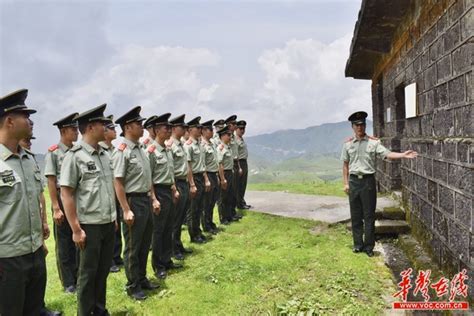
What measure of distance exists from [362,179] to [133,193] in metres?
3.79

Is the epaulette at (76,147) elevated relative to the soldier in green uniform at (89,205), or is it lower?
elevated

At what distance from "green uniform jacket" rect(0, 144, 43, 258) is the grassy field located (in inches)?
65.8

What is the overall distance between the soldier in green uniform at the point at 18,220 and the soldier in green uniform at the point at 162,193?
2.35m

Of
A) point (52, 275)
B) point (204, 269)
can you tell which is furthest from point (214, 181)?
point (52, 275)

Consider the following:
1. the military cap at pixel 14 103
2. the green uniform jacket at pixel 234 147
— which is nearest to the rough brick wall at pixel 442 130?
the military cap at pixel 14 103

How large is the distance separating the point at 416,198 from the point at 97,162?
5024 mm

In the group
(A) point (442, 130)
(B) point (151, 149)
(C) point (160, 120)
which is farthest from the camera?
(C) point (160, 120)

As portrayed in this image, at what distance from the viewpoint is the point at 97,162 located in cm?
424

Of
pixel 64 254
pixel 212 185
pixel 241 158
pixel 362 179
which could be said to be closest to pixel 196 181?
pixel 212 185

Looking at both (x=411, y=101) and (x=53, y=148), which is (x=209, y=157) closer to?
(x=53, y=148)

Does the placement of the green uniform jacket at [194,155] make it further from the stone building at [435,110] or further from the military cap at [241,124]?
the stone building at [435,110]

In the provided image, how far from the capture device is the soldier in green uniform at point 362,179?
649 cm

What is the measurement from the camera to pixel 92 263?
4102mm

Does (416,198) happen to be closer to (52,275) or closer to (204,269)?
(204,269)
